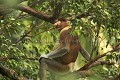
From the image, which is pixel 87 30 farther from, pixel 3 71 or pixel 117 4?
pixel 3 71

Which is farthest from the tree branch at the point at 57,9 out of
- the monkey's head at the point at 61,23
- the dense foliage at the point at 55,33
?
the monkey's head at the point at 61,23

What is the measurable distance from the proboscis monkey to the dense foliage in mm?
173

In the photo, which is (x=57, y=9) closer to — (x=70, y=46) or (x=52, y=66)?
(x=70, y=46)

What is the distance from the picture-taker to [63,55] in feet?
16.7

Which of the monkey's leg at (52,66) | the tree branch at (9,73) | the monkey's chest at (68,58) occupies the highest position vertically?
the monkey's chest at (68,58)

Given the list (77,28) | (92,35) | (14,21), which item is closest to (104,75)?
(92,35)

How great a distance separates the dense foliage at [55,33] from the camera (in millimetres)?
4137

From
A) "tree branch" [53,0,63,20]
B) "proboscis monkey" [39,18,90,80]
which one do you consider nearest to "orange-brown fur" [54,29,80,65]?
"proboscis monkey" [39,18,90,80]

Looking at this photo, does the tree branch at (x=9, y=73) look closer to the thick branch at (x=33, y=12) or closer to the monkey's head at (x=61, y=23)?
the thick branch at (x=33, y=12)

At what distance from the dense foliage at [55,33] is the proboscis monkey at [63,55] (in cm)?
17

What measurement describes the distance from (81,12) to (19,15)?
1.37 meters

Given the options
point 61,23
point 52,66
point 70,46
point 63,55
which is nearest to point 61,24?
point 61,23

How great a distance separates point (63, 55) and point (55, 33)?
54.5 inches

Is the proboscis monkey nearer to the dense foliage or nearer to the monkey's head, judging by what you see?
the monkey's head
